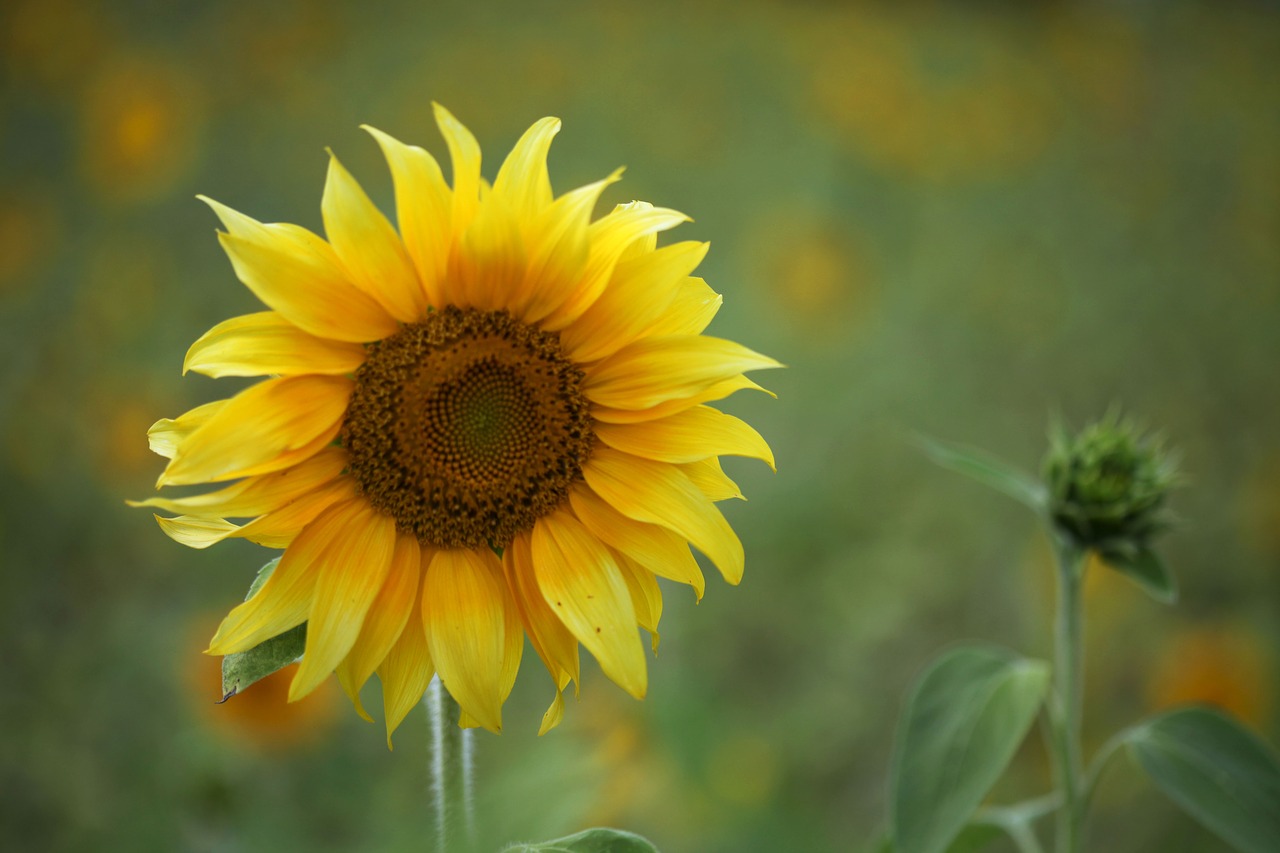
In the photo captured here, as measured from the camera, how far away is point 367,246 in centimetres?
81

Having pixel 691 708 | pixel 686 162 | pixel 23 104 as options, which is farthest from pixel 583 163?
pixel 691 708

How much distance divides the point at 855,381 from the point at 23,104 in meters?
2.96

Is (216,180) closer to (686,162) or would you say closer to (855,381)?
(686,162)

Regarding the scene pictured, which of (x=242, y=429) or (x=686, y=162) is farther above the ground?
(x=686, y=162)

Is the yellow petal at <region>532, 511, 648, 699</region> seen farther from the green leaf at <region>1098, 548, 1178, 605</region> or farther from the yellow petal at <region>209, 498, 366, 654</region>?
the green leaf at <region>1098, 548, 1178, 605</region>

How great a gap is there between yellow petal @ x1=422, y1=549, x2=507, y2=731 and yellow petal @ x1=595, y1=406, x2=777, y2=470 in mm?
174

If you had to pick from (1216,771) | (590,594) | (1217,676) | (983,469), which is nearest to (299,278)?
(590,594)

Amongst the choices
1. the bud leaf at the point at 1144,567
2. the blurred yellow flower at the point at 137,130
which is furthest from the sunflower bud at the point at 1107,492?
the blurred yellow flower at the point at 137,130

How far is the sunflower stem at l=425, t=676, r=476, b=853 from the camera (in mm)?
870

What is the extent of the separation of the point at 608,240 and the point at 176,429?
1.38 ft

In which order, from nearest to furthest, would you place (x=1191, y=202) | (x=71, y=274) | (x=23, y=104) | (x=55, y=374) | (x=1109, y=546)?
1. (x=1109, y=546)
2. (x=55, y=374)
3. (x=71, y=274)
4. (x=23, y=104)
5. (x=1191, y=202)

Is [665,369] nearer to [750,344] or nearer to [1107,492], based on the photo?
[1107,492]

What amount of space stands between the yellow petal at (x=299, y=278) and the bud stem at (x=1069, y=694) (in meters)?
0.92

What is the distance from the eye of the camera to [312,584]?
2.76ft
